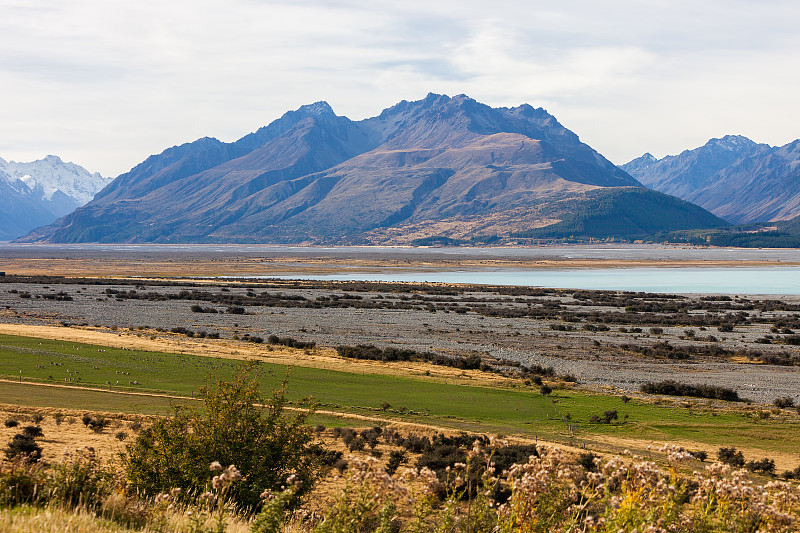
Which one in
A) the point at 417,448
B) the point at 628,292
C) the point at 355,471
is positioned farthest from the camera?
the point at 628,292

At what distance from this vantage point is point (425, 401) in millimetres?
24984

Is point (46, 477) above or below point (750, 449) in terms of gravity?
above

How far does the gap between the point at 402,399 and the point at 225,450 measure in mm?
15552

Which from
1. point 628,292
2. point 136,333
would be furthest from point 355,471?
point 628,292

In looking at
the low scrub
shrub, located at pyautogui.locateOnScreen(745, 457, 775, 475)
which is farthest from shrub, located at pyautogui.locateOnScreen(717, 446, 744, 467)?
the low scrub

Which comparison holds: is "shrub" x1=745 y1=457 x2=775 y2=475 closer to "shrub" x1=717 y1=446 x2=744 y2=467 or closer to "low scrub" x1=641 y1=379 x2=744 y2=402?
"shrub" x1=717 y1=446 x2=744 y2=467

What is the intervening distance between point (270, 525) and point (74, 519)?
1953 millimetres

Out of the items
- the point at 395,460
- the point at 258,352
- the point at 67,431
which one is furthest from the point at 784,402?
the point at 67,431

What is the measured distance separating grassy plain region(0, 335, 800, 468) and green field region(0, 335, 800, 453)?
0.04m

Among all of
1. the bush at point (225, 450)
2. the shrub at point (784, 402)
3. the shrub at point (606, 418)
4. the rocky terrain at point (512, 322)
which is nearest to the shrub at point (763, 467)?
the shrub at point (606, 418)

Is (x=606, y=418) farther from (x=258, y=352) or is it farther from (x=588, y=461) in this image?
(x=258, y=352)

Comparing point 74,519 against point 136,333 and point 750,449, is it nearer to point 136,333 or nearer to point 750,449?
point 750,449

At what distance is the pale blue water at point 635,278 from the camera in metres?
97.4

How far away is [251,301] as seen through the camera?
2832 inches
